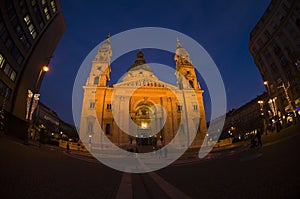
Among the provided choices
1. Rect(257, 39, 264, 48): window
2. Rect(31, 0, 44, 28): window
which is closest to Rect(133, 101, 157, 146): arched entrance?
Rect(31, 0, 44, 28): window

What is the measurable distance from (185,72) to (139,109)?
18.2 meters


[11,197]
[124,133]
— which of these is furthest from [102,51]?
[11,197]

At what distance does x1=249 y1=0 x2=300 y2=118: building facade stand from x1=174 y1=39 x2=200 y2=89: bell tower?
17.4 m

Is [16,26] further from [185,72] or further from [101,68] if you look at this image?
[185,72]

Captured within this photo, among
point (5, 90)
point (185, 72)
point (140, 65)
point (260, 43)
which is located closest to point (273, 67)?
point (260, 43)

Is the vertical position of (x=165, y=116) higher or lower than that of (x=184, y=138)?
higher

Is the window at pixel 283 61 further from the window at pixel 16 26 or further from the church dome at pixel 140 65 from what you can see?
A: the window at pixel 16 26

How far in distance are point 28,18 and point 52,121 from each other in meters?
56.9

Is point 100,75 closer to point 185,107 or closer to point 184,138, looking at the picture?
point 185,107

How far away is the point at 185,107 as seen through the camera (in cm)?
4553

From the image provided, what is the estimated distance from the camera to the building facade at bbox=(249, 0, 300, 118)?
24.9 m

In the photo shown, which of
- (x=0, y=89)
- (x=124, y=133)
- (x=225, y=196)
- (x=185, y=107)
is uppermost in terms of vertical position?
(x=185, y=107)

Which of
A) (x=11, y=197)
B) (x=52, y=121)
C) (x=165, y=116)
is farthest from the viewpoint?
(x=52, y=121)

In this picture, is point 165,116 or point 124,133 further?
point 165,116
